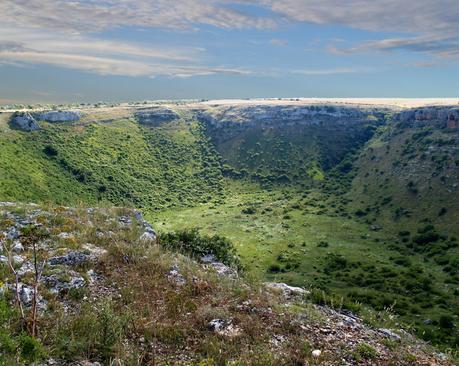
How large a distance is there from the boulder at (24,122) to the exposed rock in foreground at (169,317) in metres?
121

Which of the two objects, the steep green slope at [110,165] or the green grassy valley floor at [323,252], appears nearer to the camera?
the green grassy valley floor at [323,252]

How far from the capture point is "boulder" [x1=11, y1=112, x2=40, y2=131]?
128 meters

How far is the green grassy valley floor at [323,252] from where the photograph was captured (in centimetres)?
5110

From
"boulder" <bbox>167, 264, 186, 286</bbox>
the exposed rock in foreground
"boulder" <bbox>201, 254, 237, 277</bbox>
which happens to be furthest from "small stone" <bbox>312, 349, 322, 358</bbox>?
"boulder" <bbox>201, 254, 237, 277</bbox>

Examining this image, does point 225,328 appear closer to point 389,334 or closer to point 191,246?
point 389,334

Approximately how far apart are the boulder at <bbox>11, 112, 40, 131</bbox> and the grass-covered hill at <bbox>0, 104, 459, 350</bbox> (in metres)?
3.35

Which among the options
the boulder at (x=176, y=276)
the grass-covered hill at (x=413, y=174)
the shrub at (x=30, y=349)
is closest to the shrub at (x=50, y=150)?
the grass-covered hill at (x=413, y=174)

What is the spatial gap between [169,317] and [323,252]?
7638cm

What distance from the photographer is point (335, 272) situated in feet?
242

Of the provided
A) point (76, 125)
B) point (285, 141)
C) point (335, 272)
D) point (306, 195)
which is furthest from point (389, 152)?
point (76, 125)

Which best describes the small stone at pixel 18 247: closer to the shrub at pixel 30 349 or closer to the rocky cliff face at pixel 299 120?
the shrub at pixel 30 349

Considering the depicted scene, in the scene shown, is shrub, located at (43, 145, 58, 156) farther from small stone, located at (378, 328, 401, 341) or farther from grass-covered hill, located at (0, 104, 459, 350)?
small stone, located at (378, 328, 401, 341)

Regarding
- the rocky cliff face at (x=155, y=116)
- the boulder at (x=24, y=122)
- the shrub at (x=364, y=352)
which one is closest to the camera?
the shrub at (x=364, y=352)

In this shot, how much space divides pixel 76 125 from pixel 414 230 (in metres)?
120
